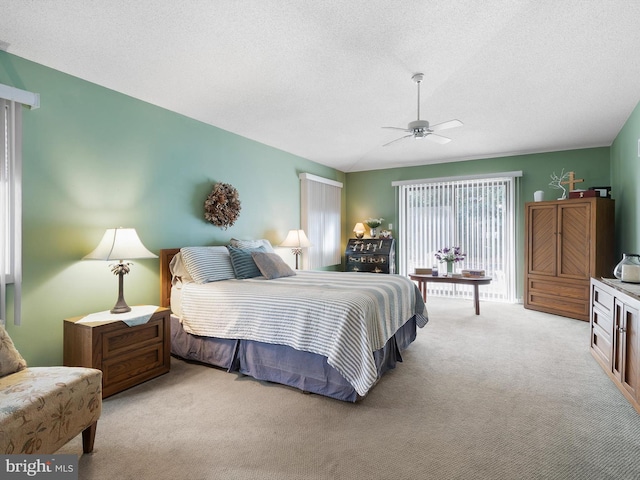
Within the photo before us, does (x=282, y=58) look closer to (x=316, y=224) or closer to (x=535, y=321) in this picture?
(x=316, y=224)

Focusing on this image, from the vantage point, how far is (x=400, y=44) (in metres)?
3.04

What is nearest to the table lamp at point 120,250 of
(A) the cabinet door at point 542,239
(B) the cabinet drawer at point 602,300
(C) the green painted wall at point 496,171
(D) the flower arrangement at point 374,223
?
(B) the cabinet drawer at point 602,300

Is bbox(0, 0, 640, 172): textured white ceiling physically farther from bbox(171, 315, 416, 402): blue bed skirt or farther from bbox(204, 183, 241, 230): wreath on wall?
bbox(171, 315, 416, 402): blue bed skirt

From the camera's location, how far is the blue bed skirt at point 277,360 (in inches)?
98.4

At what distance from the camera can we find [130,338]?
Result: 8.66ft

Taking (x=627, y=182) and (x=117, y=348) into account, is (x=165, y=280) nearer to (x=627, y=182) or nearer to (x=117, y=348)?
(x=117, y=348)

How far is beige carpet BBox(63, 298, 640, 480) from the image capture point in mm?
1749

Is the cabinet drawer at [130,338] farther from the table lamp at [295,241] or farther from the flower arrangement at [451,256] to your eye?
the flower arrangement at [451,256]

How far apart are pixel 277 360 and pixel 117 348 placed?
3.92 ft

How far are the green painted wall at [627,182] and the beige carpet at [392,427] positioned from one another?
6.59ft

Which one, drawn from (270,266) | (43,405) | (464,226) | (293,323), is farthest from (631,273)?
(43,405)

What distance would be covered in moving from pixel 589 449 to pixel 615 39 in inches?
127

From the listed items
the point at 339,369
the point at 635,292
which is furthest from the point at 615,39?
the point at 339,369

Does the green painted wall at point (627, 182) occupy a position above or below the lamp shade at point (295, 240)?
above
